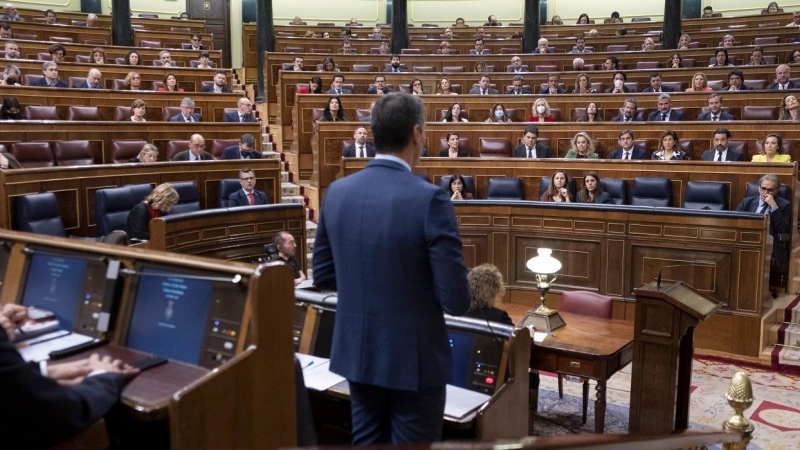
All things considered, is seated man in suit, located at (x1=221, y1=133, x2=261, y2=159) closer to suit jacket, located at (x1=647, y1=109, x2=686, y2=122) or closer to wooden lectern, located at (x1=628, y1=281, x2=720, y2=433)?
suit jacket, located at (x1=647, y1=109, x2=686, y2=122)

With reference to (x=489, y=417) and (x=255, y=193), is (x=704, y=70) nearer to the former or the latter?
(x=255, y=193)

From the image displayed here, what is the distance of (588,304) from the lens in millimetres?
4059

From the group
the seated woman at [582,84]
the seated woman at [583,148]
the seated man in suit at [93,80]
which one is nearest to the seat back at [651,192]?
the seated woman at [583,148]

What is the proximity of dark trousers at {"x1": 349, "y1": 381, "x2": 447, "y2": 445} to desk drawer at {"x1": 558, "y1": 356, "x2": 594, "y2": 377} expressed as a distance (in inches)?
65.8

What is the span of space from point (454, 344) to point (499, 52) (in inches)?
420

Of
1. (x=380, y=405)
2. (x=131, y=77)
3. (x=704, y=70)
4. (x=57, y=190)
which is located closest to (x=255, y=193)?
(x=57, y=190)

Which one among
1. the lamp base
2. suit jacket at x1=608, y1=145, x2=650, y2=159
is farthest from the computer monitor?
suit jacket at x1=608, y1=145, x2=650, y2=159

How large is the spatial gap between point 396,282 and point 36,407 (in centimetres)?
79

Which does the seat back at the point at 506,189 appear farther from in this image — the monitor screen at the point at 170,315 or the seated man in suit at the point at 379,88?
the monitor screen at the point at 170,315

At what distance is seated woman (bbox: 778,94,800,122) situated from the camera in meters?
6.66

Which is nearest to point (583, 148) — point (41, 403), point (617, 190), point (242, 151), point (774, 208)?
point (617, 190)

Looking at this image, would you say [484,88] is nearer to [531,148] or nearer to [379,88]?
[379,88]

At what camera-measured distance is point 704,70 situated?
8.81 m

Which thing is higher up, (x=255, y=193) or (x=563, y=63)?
(x=563, y=63)
